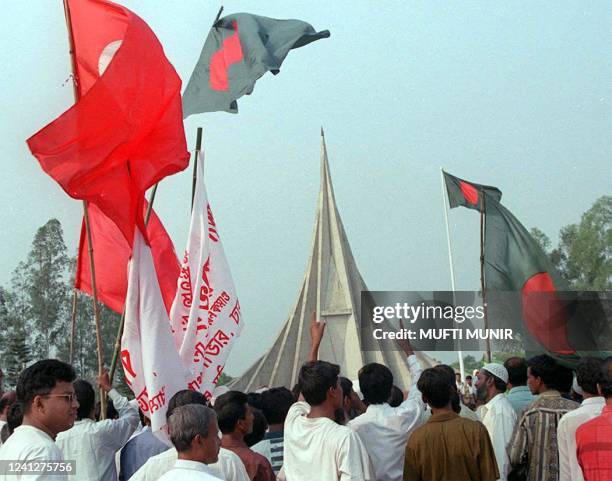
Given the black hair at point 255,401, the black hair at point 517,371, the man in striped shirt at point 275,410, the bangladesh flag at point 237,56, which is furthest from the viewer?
the bangladesh flag at point 237,56

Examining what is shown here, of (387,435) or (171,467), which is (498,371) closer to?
(387,435)

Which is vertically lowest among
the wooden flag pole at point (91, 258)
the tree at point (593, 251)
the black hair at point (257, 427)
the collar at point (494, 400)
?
the black hair at point (257, 427)

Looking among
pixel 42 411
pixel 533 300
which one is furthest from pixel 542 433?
pixel 533 300

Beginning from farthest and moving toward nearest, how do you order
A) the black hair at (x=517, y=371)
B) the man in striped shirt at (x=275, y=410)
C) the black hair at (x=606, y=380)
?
the black hair at (x=517, y=371), the man in striped shirt at (x=275, y=410), the black hair at (x=606, y=380)

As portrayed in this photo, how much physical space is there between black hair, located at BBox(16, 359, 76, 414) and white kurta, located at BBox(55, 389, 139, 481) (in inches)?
49.0

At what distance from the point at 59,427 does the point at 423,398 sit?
1.75 m

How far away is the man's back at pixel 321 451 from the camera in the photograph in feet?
11.7

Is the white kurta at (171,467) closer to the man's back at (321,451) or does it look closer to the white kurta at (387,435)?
the man's back at (321,451)

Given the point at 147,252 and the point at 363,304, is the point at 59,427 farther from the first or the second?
the point at 363,304

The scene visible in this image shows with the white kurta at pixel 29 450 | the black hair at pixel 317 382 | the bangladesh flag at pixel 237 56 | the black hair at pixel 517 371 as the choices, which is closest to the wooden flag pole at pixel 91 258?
the black hair at pixel 317 382

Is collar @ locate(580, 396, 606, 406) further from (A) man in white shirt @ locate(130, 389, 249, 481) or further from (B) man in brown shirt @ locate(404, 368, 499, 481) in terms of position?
(A) man in white shirt @ locate(130, 389, 249, 481)

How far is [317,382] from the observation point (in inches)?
147

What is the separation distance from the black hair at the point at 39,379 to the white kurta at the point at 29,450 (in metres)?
0.18

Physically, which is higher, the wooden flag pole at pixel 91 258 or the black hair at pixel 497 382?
the wooden flag pole at pixel 91 258
